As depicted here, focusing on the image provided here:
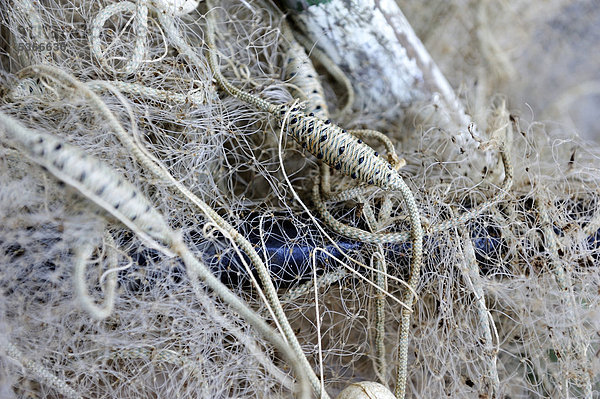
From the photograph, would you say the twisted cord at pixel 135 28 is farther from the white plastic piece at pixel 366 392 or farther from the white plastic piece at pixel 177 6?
the white plastic piece at pixel 366 392

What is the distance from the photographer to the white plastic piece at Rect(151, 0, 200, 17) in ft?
2.38

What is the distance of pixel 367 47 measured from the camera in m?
0.86

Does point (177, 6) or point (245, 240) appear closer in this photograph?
point (245, 240)

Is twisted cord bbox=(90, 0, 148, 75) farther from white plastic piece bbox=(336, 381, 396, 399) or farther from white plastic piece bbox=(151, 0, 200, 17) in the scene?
white plastic piece bbox=(336, 381, 396, 399)

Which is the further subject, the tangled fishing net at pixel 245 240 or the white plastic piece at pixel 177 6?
the white plastic piece at pixel 177 6

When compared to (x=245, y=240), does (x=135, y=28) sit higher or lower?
higher

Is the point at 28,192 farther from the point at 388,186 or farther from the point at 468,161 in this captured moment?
the point at 468,161

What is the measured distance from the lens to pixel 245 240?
2.10ft

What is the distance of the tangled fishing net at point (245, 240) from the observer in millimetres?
624

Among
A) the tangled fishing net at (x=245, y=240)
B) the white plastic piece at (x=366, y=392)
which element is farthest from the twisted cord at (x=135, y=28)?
the white plastic piece at (x=366, y=392)

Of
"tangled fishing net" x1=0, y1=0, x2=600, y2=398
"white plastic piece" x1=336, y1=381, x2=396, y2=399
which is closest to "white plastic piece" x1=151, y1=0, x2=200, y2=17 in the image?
"tangled fishing net" x1=0, y1=0, x2=600, y2=398

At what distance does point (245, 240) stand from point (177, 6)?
404mm

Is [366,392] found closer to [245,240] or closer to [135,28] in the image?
[245,240]

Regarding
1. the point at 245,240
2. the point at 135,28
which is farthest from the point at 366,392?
the point at 135,28
